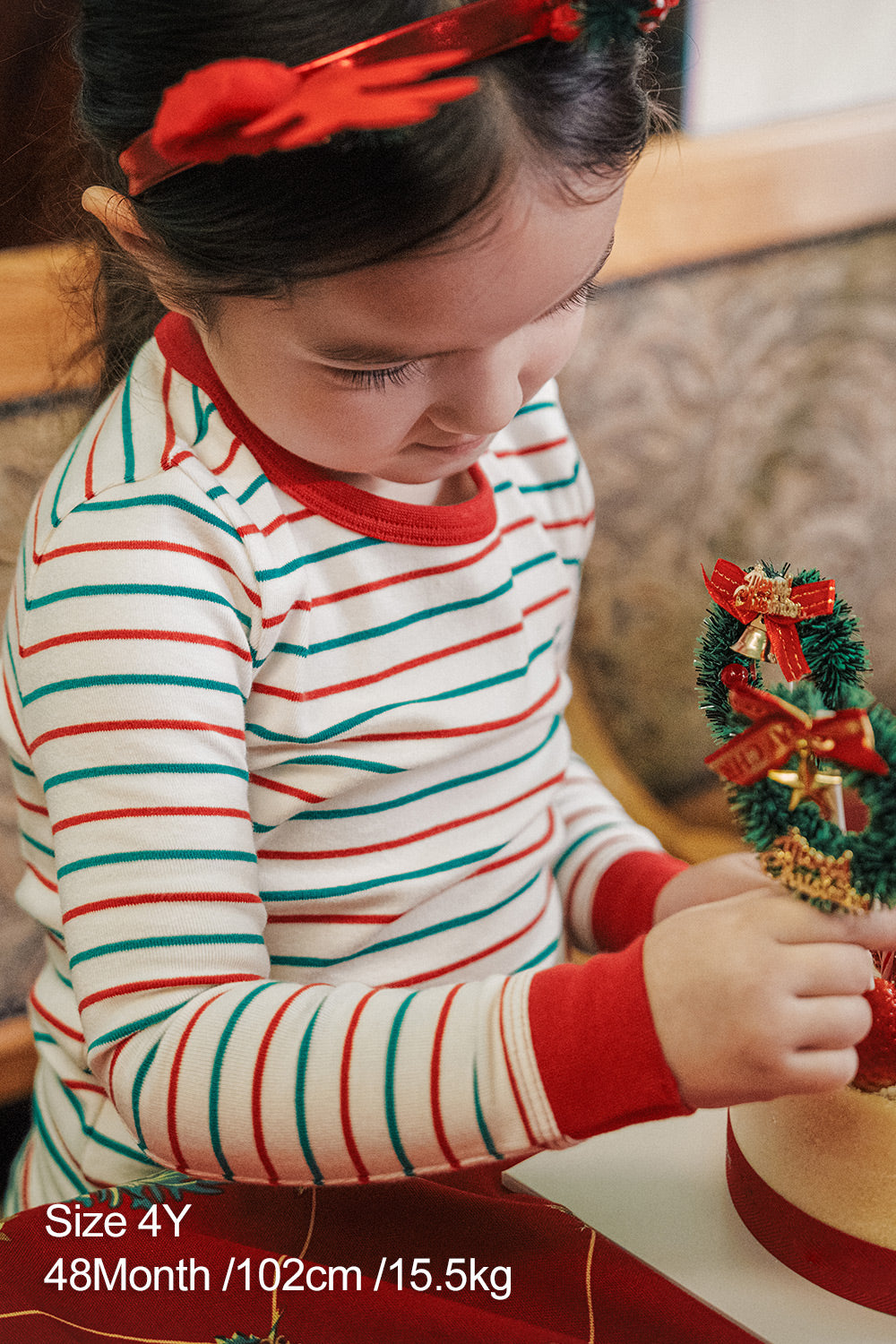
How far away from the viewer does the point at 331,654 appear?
1.90 ft

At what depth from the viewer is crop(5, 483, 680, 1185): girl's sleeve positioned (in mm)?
451

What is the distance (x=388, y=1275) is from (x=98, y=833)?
0.67 ft

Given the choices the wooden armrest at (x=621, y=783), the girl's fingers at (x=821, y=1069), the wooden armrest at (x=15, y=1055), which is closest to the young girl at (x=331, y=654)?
the girl's fingers at (x=821, y=1069)

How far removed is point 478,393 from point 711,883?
0.28 meters

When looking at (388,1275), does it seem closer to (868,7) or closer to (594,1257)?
(594,1257)

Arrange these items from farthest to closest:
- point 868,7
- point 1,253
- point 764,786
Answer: point 868,7 < point 1,253 < point 764,786

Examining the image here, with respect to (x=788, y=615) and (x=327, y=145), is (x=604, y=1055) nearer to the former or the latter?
(x=788, y=615)

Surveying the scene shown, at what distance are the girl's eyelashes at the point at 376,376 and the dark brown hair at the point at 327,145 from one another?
0.04m

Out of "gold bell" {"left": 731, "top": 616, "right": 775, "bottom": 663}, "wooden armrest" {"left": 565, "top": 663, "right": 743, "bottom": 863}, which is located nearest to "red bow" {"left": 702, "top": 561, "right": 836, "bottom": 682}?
"gold bell" {"left": 731, "top": 616, "right": 775, "bottom": 663}

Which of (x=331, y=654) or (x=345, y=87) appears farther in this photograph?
(x=331, y=654)

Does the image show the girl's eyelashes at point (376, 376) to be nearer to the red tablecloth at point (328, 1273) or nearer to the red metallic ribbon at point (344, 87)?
the red metallic ribbon at point (344, 87)

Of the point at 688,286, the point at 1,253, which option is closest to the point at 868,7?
the point at 688,286

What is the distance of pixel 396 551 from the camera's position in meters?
0.61

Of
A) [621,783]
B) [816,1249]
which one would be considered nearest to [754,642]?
[816,1249]
